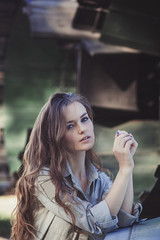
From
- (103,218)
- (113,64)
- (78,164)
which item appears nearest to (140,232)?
(103,218)

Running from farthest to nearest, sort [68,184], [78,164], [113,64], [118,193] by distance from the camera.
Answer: [113,64], [78,164], [68,184], [118,193]

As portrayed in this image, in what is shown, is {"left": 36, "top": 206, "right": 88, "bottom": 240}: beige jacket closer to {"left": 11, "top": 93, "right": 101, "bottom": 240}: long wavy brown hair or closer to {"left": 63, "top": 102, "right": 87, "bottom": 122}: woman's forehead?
{"left": 11, "top": 93, "right": 101, "bottom": 240}: long wavy brown hair

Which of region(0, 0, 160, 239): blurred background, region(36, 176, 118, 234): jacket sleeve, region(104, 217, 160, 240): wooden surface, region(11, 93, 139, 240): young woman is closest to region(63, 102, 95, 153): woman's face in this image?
region(11, 93, 139, 240): young woman

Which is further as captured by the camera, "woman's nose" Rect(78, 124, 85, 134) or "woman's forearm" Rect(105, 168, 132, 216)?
"woman's nose" Rect(78, 124, 85, 134)

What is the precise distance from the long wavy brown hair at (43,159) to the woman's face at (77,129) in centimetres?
2

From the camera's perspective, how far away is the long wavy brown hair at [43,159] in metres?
1.47

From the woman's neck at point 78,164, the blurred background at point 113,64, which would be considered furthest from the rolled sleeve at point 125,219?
the blurred background at point 113,64

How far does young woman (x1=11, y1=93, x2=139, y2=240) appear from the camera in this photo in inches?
53.1

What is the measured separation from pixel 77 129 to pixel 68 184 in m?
0.23

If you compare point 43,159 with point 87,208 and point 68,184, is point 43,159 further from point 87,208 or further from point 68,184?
point 87,208

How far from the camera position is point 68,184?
1.46 meters

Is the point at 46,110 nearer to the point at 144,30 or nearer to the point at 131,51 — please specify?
the point at 144,30

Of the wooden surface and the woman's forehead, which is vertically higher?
the woman's forehead

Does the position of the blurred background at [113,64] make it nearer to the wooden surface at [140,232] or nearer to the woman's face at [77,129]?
the woman's face at [77,129]
